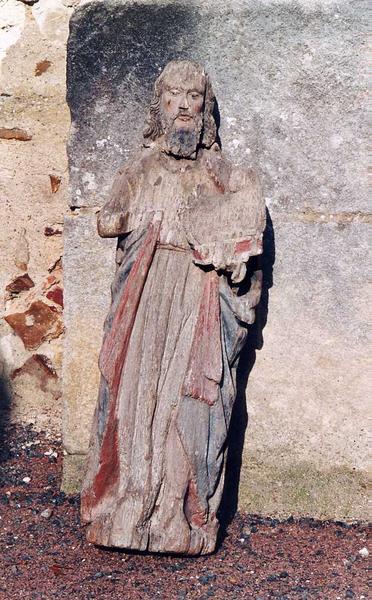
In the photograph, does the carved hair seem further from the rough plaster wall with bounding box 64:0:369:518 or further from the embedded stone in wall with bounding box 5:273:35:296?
the embedded stone in wall with bounding box 5:273:35:296

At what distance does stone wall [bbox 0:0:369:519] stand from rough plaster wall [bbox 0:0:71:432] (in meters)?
0.53

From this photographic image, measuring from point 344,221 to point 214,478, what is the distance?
1.12 m

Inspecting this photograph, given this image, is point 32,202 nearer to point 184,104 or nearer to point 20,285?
point 20,285

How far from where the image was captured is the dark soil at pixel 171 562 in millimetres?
3814

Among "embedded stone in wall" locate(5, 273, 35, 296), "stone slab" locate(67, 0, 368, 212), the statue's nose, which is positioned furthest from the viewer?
"embedded stone in wall" locate(5, 273, 35, 296)

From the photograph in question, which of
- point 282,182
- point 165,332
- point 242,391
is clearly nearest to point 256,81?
point 282,182

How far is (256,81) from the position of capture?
4.23 metres

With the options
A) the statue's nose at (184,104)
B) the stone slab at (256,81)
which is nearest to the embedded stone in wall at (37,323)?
the stone slab at (256,81)

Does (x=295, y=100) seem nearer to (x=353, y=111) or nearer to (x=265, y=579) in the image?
(x=353, y=111)

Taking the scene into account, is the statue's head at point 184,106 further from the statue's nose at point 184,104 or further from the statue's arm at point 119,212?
the statue's arm at point 119,212

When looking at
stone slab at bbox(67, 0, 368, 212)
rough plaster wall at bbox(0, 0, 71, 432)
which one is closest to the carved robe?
stone slab at bbox(67, 0, 368, 212)

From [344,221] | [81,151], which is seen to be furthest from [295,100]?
[81,151]

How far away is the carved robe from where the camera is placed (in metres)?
3.87

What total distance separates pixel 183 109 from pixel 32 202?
4.30ft
